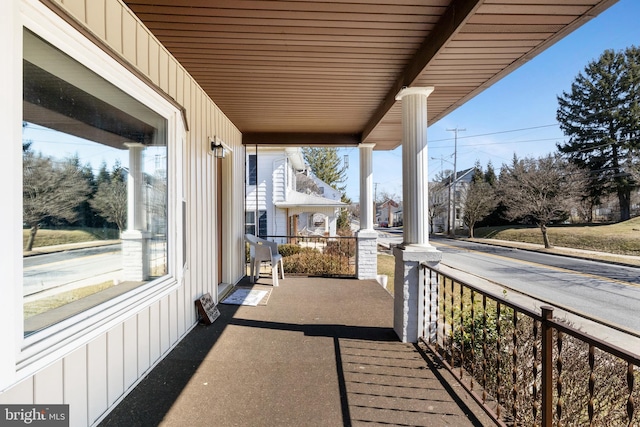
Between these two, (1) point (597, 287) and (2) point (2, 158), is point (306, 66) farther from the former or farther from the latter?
(1) point (597, 287)

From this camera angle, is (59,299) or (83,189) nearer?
(59,299)

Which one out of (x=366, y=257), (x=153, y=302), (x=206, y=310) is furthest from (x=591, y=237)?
(x=153, y=302)

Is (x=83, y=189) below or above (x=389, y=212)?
below

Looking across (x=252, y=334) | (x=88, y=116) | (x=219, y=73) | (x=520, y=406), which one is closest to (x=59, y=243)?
(x=88, y=116)

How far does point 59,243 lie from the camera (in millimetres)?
1519

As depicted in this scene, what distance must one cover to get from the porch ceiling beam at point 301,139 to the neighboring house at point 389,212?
1591 inches

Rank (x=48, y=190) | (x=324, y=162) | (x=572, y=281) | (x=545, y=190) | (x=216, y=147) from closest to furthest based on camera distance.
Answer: (x=48, y=190), (x=216, y=147), (x=572, y=281), (x=545, y=190), (x=324, y=162)

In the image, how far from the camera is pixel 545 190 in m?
16.6

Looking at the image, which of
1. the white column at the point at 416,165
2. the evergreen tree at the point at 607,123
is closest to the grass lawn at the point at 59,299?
the white column at the point at 416,165

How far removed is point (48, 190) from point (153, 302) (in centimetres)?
100

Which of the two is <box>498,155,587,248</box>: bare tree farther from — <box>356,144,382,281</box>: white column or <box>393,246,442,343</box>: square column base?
<box>393,246,442,343</box>: square column base

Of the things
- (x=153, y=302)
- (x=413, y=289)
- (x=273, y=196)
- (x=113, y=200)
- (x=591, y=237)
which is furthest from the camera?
(x=591, y=237)

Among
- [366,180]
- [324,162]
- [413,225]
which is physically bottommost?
[413,225]

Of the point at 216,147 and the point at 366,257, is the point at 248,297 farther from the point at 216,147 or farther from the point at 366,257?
the point at 366,257
